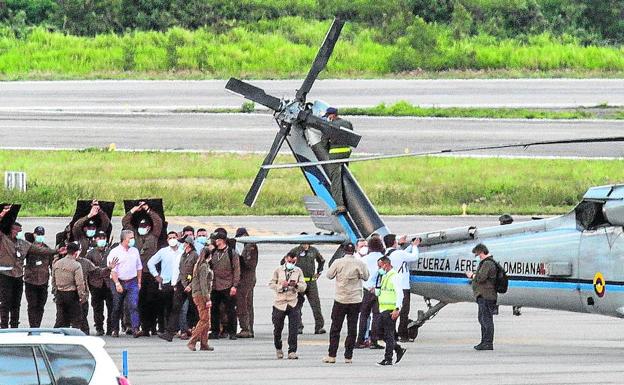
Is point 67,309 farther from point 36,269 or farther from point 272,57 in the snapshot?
point 272,57

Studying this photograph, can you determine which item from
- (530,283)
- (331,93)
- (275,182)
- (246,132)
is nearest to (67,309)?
(530,283)

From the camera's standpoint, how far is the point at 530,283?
21.2m

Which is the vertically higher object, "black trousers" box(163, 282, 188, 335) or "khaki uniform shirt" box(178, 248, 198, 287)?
"khaki uniform shirt" box(178, 248, 198, 287)

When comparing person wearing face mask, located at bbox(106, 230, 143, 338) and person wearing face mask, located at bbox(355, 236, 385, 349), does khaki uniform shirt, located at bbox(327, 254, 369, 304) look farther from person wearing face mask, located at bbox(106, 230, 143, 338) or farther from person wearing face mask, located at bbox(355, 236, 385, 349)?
person wearing face mask, located at bbox(106, 230, 143, 338)

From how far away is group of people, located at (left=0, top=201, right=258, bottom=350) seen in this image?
21406 millimetres

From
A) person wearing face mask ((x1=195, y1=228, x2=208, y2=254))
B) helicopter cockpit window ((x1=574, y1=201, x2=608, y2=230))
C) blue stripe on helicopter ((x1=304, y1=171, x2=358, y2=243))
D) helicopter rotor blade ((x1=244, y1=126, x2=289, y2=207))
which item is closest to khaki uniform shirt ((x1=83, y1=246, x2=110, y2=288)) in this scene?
person wearing face mask ((x1=195, y1=228, x2=208, y2=254))

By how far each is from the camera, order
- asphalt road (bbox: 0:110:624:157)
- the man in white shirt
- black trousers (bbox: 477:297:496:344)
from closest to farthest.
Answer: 1. black trousers (bbox: 477:297:496:344)
2. the man in white shirt
3. asphalt road (bbox: 0:110:624:157)

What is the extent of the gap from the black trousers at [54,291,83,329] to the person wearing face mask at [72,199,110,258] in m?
1.68

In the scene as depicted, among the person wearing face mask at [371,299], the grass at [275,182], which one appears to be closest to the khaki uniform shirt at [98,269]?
the person wearing face mask at [371,299]

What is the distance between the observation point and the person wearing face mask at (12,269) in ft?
72.5

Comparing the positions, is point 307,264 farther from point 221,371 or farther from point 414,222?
point 414,222

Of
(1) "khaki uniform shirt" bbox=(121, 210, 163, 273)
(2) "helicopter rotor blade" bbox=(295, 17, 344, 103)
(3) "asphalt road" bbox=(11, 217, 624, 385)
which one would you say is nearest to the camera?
(3) "asphalt road" bbox=(11, 217, 624, 385)

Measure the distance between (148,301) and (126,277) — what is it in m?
0.70


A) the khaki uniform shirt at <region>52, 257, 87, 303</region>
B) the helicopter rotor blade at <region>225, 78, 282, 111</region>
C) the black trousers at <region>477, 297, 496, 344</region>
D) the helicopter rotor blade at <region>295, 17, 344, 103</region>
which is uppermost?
the helicopter rotor blade at <region>295, 17, 344, 103</region>
